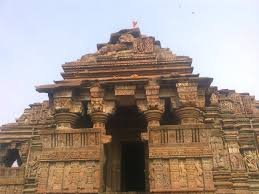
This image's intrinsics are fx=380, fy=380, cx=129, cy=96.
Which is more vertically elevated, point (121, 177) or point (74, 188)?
point (121, 177)

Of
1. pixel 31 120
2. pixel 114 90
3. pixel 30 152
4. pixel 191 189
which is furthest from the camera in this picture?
pixel 31 120

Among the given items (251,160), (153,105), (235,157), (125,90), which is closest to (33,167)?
(125,90)

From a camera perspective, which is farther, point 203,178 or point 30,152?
point 30,152

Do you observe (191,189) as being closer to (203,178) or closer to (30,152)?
(203,178)

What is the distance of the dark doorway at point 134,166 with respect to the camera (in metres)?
13.7

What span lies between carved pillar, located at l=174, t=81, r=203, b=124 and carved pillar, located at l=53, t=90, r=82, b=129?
2894mm

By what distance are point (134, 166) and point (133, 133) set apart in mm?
2267

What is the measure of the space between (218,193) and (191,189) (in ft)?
5.41

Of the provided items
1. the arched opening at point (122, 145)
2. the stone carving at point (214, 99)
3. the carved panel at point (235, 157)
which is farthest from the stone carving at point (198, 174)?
the stone carving at point (214, 99)

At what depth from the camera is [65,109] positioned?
1084 cm

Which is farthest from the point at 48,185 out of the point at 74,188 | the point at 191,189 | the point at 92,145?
the point at 191,189

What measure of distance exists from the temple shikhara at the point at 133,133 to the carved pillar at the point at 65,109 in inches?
1.1

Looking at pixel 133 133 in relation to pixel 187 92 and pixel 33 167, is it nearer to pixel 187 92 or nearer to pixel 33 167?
pixel 187 92

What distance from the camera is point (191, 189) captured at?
9.46 metres
